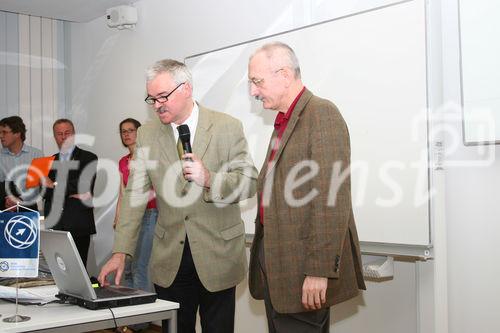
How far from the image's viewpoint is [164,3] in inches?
201

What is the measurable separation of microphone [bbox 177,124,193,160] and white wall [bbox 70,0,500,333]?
1.25m

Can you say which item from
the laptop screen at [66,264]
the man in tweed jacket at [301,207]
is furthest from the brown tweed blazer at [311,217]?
the laptop screen at [66,264]

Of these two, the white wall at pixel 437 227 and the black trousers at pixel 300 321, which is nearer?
the black trousers at pixel 300 321

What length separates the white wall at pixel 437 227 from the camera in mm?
2758

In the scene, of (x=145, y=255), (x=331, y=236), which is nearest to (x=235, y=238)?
(x=331, y=236)

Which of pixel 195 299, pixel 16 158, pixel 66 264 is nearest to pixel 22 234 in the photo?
pixel 66 264

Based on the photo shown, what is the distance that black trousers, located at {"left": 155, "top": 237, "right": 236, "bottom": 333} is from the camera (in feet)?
7.88

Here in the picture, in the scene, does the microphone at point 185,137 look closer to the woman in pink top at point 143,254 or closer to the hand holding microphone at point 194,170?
the hand holding microphone at point 194,170

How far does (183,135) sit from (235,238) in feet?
1.62

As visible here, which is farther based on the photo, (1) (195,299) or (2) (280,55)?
(1) (195,299)

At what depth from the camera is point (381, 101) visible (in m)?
3.01

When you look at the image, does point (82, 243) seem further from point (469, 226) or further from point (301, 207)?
point (301, 207)

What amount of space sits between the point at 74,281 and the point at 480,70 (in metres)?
1.96

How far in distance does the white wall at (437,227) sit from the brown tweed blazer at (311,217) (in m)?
1.00
